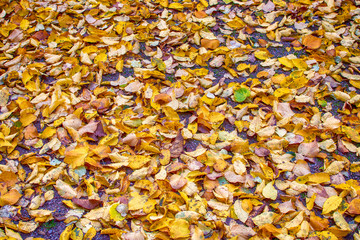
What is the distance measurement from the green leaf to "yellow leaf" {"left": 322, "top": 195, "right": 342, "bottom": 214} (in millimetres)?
918

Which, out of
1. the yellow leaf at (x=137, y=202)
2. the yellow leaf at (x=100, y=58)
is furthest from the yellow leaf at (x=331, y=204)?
the yellow leaf at (x=100, y=58)

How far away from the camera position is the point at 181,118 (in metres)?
2.08

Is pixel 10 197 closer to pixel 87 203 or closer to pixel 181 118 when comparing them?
pixel 87 203

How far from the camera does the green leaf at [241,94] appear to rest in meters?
2.17

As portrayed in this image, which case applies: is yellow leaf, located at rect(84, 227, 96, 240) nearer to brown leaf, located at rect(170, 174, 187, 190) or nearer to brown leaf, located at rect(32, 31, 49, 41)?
brown leaf, located at rect(170, 174, 187, 190)

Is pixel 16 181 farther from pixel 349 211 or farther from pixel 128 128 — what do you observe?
pixel 349 211

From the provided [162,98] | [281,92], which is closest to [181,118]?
[162,98]

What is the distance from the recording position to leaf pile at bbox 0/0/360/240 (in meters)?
1.60

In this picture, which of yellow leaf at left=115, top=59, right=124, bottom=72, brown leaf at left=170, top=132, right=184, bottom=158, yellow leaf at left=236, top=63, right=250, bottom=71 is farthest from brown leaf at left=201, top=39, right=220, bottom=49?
brown leaf at left=170, top=132, right=184, bottom=158

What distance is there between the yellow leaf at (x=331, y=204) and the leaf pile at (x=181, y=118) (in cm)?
1

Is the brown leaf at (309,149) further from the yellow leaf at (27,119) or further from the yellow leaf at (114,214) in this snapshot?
the yellow leaf at (27,119)

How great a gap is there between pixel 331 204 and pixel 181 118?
1.12 m

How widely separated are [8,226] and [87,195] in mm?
443

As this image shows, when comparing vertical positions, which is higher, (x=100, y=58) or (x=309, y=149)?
(x=100, y=58)
